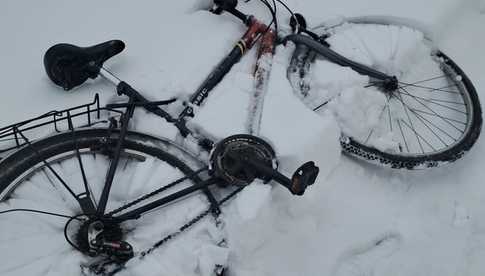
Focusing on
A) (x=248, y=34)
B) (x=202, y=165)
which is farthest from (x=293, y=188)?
(x=248, y=34)

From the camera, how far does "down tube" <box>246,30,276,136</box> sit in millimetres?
3234

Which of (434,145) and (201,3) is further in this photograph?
(201,3)

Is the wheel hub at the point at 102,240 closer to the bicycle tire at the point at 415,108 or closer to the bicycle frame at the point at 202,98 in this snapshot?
the bicycle frame at the point at 202,98

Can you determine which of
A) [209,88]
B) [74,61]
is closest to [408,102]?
[209,88]

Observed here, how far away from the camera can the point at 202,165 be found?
3076mm

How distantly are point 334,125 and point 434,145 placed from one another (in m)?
0.96

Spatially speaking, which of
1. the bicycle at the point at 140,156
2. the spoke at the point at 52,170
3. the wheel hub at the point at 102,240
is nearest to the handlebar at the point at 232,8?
the bicycle at the point at 140,156

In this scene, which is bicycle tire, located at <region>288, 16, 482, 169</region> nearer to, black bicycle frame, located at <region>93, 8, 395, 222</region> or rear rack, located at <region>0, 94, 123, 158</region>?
black bicycle frame, located at <region>93, 8, 395, 222</region>

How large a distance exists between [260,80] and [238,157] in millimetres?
774

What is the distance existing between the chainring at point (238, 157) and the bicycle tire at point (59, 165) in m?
0.18

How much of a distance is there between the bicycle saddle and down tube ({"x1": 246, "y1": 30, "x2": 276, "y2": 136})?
38.2 inches

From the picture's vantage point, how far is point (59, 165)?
9.52 feet

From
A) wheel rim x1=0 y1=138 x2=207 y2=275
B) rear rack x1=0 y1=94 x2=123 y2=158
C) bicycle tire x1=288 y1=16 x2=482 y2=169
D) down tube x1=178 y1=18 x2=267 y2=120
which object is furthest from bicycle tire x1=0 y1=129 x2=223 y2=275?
bicycle tire x1=288 y1=16 x2=482 y2=169

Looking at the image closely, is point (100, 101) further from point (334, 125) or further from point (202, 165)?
point (334, 125)
